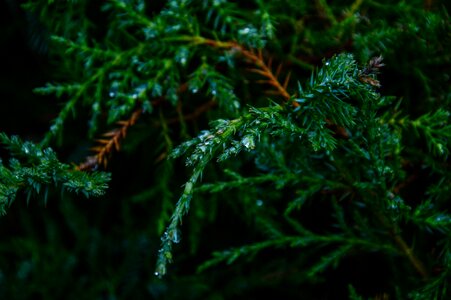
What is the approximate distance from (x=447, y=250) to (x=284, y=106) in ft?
2.51

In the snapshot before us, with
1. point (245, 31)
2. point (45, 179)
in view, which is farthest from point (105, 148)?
point (245, 31)

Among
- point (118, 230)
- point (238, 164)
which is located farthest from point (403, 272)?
point (118, 230)

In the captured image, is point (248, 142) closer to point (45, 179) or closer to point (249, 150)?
point (249, 150)

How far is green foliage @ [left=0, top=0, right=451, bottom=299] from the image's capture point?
138 centimetres

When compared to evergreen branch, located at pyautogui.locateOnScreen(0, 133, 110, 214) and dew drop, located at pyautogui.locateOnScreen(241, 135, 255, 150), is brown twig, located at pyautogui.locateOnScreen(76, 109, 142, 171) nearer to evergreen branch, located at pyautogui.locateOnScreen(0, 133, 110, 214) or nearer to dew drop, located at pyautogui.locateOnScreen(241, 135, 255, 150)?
evergreen branch, located at pyautogui.locateOnScreen(0, 133, 110, 214)

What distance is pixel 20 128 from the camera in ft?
8.93

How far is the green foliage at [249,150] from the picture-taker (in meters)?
1.38

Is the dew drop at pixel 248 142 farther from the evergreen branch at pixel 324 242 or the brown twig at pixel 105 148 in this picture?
the brown twig at pixel 105 148

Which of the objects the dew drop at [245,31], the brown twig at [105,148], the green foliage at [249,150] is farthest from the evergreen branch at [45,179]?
the dew drop at [245,31]

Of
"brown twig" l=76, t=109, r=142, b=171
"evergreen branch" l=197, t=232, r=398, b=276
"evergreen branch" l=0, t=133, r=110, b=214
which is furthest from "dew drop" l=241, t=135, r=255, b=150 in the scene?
"brown twig" l=76, t=109, r=142, b=171

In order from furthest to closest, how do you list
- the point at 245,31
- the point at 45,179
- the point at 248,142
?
the point at 245,31 < the point at 45,179 < the point at 248,142

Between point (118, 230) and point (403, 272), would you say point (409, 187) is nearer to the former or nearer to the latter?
point (403, 272)

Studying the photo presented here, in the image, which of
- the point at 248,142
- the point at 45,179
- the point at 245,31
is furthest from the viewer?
the point at 245,31

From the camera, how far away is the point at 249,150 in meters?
1.23
